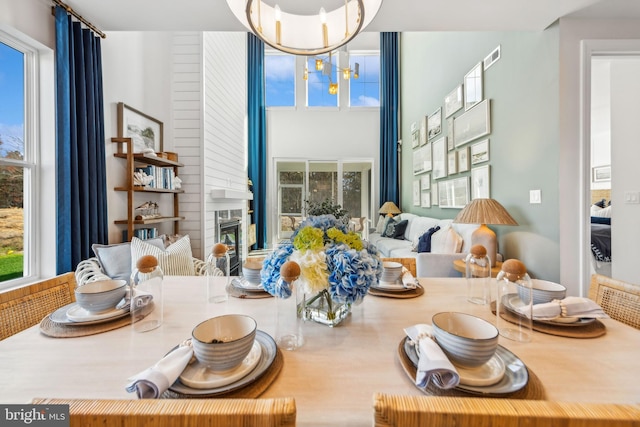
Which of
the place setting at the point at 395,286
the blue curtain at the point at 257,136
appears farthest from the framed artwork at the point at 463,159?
the blue curtain at the point at 257,136

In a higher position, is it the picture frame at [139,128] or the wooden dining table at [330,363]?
the picture frame at [139,128]

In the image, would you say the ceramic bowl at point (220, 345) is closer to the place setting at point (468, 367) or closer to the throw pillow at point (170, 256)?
the place setting at point (468, 367)

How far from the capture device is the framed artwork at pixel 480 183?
2.83 m

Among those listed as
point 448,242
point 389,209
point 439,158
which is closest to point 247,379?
point 448,242

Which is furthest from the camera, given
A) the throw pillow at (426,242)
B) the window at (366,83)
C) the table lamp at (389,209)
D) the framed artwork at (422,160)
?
the window at (366,83)

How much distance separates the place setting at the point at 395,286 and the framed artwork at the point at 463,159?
2.53 metres

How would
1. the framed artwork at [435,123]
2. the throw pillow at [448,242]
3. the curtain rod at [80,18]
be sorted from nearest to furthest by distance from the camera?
1. the curtain rod at [80,18]
2. the throw pillow at [448,242]
3. the framed artwork at [435,123]

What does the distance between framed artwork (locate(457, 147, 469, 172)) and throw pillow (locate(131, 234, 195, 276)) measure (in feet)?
10.4

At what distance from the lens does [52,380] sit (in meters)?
0.60

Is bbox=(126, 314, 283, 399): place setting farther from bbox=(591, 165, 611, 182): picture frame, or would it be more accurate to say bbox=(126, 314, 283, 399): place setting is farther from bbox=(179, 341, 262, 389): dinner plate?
bbox=(591, 165, 611, 182): picture frame

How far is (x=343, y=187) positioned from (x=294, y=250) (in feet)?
18.1

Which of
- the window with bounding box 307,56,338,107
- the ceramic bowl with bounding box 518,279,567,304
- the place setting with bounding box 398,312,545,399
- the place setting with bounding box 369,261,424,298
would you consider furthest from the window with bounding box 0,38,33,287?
the window with bounding box 307,56,338,107

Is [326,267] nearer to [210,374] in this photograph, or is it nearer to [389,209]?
[210,374]

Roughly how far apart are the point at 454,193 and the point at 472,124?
902 mm
